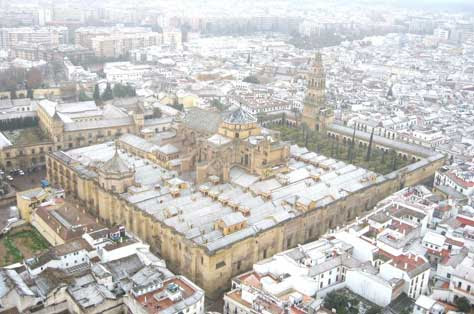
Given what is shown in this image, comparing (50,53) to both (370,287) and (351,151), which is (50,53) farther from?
(370,287)

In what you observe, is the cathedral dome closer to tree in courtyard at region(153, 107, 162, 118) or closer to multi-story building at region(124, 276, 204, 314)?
multi-story building at region(124, 276, 204, 314)

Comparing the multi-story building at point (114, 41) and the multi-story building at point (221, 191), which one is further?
the multi-story building at point (114, 41)

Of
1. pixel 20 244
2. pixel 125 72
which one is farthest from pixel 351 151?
pixel 125 72

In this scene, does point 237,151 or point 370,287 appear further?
point 237,151

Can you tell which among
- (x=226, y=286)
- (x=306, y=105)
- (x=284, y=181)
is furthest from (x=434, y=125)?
(x=226, y=286)

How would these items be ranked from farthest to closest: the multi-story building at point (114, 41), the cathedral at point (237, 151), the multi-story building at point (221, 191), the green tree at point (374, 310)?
the multi-story building at point (114, 41), the cathedral at point (237, 151), the multi-story building at point (221, 191), the green tree at point (374, 310)

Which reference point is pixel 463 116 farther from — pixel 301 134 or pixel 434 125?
pixel 301 134

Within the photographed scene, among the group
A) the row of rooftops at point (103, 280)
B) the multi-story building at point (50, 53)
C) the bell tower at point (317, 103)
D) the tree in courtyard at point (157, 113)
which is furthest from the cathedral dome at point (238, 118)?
the multi-story building at point (50, 53)

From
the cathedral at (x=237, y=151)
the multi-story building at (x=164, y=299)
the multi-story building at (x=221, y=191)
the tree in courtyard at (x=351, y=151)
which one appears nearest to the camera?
the multi-story building at (x=164, y=299)

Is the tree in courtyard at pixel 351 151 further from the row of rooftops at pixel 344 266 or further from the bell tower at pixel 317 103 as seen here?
the row of rooftops at pixel 344 266
